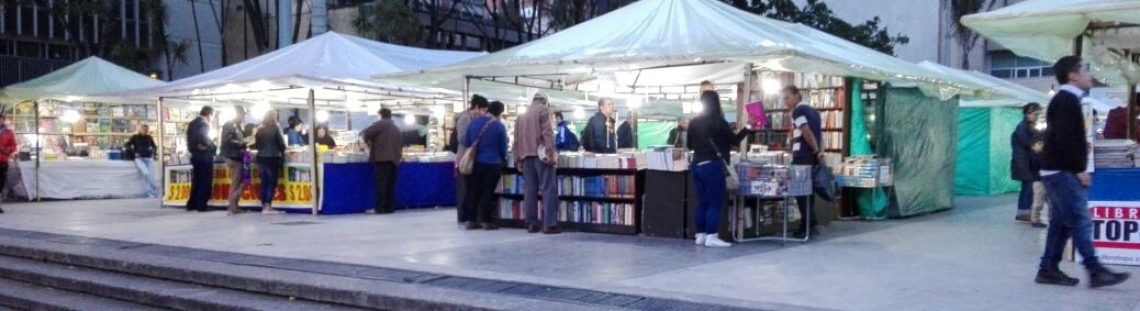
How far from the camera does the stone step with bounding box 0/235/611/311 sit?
21.9 ft

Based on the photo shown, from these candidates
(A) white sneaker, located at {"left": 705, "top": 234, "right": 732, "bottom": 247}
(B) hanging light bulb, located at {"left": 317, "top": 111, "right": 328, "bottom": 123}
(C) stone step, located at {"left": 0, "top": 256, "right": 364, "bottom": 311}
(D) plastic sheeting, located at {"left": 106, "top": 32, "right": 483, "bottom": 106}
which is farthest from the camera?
(B) hanging light bulb, located at {"left": 317, "top": 111, "right": 328, "bottom": 123}

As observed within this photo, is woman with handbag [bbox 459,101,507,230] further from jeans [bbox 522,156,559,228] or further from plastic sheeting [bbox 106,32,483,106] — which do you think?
plastic sheeting [bbox 106,32,483,106]

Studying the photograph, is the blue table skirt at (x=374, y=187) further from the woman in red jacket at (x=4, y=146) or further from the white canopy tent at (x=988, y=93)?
the white canopy tent at (x=988, y=93)

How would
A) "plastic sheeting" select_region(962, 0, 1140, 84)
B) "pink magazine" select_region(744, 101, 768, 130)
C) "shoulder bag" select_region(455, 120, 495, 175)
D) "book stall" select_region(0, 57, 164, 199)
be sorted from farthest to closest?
"book stall" select_region(0, 57, 164, 199) → "shoulder bag" select_region(455, 120, 495, 175) → "pink magazine" select_region(744, 101, 768, 130) → "plastic sheeting" select_region(962, 0, 1140, 84)

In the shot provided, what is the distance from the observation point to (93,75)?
61.8 ft

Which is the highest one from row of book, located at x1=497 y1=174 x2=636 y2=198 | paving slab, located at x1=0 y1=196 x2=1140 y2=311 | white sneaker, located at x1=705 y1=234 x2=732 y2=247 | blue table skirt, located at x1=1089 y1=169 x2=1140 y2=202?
blue table skirt, located at x1=1089 y1=169 x2=1140 y2=202

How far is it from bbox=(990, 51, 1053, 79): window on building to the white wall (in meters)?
29.3

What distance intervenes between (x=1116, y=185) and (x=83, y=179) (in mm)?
16194

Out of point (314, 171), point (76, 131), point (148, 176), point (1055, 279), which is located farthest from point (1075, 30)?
point (76, 131)

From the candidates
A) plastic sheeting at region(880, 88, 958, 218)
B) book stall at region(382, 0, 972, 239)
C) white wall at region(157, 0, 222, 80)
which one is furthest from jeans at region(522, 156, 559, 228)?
white wall at region(157, 0, 222, 80)

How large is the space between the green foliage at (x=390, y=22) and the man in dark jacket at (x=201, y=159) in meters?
15.1

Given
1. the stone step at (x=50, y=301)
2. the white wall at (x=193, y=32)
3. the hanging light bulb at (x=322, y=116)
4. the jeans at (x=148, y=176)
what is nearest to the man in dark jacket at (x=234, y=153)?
the stone step at (x=50, y=301)

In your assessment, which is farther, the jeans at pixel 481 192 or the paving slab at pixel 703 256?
the jeans at pixel 481 192

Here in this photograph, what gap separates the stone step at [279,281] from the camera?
263 inches
